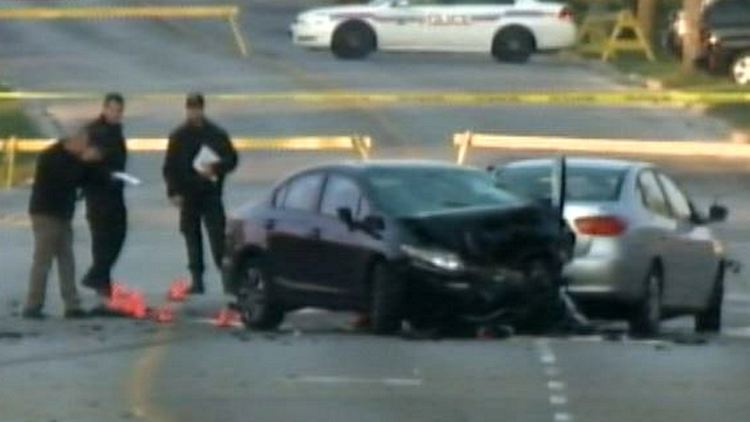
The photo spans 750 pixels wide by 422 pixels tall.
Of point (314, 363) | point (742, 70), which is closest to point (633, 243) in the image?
point (314, 363)

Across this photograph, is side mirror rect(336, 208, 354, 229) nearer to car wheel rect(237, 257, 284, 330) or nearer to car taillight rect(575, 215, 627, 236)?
car wheel rect(237, 257, 284, 330)

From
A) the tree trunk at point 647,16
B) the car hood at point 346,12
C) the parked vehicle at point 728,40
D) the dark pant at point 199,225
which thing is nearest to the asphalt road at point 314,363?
the dark pant at point 199,225

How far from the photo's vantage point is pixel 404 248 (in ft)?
68.2

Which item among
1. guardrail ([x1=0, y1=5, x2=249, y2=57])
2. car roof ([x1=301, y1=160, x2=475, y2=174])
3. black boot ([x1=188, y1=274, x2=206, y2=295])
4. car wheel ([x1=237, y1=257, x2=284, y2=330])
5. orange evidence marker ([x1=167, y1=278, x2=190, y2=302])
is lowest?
guardrail ([x1=0, y1=5, x2=249, y2=57])

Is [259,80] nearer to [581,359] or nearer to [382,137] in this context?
[382,137]

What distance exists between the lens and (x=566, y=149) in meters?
39.5

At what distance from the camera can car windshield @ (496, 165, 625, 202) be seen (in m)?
21.9

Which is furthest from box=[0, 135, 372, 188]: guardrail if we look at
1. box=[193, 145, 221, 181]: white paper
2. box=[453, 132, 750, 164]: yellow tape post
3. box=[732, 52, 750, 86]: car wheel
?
box=[193, 145, 221, 181]: white paper

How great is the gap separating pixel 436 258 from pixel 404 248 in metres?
0.25

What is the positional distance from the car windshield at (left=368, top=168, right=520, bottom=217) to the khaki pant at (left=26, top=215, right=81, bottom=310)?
304cm

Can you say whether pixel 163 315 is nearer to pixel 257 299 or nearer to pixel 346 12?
pixel 257 299

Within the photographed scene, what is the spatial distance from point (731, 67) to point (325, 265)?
30311 mm

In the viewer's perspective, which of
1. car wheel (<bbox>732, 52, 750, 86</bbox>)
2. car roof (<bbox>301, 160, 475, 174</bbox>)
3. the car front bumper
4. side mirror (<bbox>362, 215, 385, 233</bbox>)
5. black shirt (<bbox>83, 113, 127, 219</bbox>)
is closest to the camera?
side mirror (<bbox>362, 215, 385, 233</bbox>)

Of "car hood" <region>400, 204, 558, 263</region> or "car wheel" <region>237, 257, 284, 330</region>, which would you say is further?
"car wheel" <region>237, 257, 284, 330</region>
